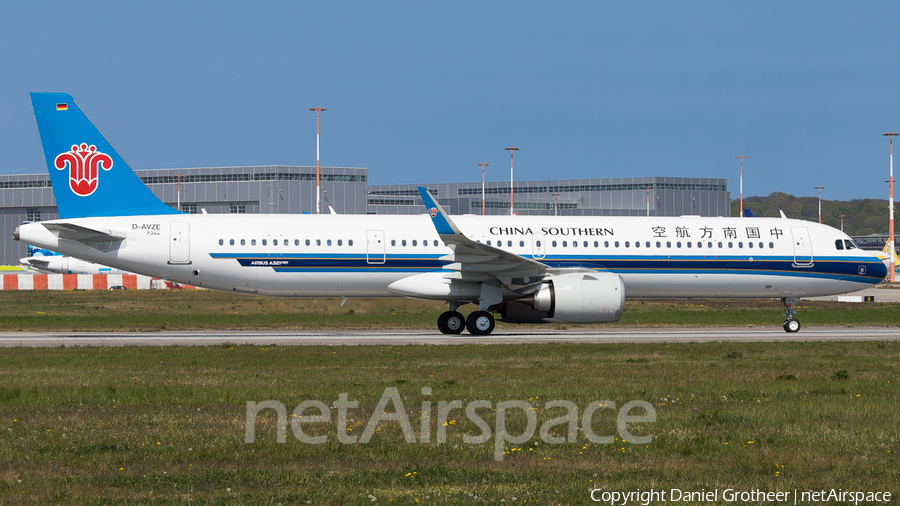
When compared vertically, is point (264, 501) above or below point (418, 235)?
below

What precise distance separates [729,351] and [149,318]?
24809mm

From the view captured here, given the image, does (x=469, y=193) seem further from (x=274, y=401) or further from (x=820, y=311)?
(x=274, y=401)

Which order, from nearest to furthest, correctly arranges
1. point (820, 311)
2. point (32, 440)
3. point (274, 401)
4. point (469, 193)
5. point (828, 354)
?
point (32, 440), point (274, 401), point (828, 354), point (820, 311), point (469, 193)

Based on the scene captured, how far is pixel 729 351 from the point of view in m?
22.4

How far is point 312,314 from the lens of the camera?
120ft

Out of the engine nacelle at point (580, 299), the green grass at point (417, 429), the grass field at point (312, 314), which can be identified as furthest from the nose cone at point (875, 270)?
the green grass at point (417, 429)

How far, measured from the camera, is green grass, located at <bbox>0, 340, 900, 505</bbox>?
830cm

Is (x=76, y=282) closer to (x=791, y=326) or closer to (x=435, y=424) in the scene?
(x=791, y=326)

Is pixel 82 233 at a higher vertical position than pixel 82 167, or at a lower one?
lower

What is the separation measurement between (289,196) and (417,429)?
10383 cm

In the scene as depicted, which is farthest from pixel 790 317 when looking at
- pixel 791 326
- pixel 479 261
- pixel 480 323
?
pixel 479 261

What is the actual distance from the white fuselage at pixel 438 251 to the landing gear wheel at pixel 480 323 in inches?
74.9

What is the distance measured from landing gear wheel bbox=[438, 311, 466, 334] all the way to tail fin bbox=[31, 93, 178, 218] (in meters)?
9.82

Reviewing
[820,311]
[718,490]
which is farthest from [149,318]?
[718,490]
